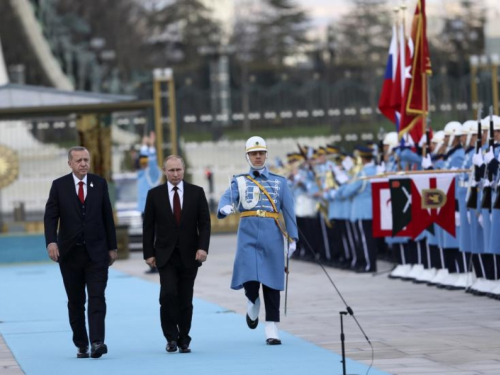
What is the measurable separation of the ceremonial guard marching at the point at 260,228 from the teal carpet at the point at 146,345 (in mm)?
511

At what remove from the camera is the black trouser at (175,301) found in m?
13.3

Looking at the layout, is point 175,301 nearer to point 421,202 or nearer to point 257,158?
point 257,158

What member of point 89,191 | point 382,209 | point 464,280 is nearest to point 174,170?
point 89,191

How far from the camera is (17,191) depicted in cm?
4672

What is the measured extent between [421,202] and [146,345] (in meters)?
5.29

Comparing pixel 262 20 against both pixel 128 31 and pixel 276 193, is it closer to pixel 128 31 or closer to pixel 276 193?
pixel 128 31

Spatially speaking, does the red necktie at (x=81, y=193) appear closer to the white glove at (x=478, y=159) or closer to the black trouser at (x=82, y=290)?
the black trouser at (x=82, y=290)

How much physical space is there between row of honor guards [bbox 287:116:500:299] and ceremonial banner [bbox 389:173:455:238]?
209 millimetres

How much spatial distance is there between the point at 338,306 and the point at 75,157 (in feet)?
16.4

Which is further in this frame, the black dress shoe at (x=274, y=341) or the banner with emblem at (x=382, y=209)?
the banner with emblem at (x=382, y=209)

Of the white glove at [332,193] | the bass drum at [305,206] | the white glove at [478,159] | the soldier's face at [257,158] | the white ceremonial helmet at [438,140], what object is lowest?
the bass drum at [305,206]

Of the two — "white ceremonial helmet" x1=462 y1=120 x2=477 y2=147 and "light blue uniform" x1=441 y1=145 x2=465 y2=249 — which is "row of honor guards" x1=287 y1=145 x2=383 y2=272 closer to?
"white ceremonial helmet" x1=462 y1=120 x2=477 y2=147

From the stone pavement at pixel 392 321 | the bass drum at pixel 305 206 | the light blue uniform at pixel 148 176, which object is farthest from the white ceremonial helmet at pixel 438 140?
the light blue uniform at pixel 148 176

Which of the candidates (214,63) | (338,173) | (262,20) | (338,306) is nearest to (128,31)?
(262,20)
